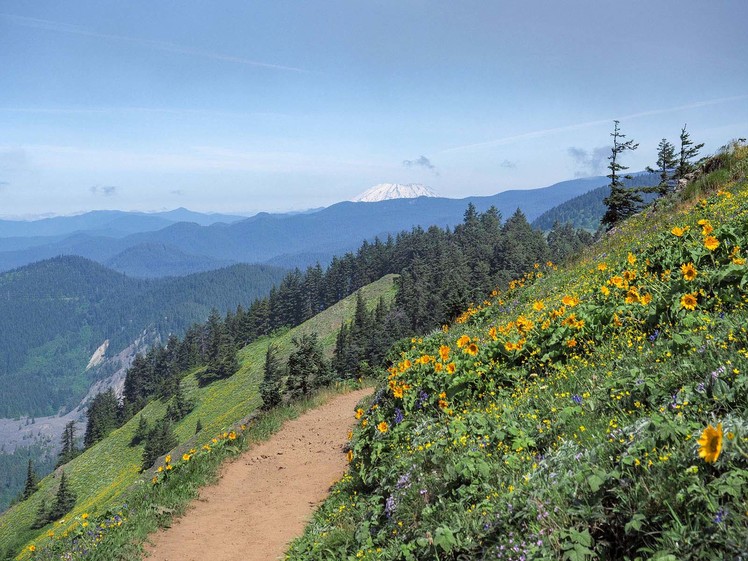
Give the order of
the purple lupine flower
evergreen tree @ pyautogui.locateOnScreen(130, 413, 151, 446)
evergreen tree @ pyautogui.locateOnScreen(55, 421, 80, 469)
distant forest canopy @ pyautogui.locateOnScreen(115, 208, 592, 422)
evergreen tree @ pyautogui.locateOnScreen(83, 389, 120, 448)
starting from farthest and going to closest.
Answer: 1. evergreen tree @ pyautogui.locateOnScreen(83, 389, 120, 448)
2. evergreen tree @ pyautogui.locateOnScreen(55, 421, 80, 469)
3. distant forest canopy @ pyautogui.locateOnScreen(115, 208, 592, 422)
4. evergreen tree @ pyautogui.locateOnScreen(130, 413, 151, 446)
5. the purple lupine flower

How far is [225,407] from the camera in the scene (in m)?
86.8

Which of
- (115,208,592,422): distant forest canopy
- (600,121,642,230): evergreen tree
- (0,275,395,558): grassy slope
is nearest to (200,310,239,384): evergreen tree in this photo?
(115,208,592,422): distant forest canopy

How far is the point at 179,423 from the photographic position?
92.2 meters

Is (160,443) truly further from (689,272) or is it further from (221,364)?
(689,272)

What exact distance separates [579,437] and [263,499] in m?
6.92

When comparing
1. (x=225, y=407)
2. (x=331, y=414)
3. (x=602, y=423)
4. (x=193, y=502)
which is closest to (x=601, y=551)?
(x=602, y=423)

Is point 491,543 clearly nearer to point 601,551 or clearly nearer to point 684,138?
point 601,551

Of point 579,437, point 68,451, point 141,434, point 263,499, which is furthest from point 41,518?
point 579,437

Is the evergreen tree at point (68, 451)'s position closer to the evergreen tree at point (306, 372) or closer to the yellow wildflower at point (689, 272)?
the evergreen tree at point (306, 372)

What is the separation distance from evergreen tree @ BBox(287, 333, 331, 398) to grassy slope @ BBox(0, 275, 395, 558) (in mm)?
40039

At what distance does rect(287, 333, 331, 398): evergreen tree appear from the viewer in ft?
54.7

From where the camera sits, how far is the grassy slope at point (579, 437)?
2.97 meters

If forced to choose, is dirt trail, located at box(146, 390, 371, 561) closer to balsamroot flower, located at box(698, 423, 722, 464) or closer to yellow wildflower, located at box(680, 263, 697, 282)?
balsamroot flower, located at box(698, 423, 722, 464)

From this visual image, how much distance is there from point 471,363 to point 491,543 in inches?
155
